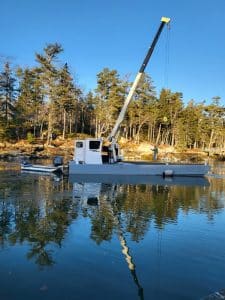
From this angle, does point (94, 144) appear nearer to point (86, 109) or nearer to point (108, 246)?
point (108, 246)

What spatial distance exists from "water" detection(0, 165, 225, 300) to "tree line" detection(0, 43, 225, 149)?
136 feet

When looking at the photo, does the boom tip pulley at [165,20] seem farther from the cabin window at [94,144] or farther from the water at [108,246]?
the water at [108,246]

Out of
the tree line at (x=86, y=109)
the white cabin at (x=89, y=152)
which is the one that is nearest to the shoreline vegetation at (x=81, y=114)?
the tree line at (x=86, y=109)

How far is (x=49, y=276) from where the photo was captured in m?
7.57

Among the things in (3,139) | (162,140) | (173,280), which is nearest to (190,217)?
(173,280)

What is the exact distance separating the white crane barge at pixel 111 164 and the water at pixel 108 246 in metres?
9.90

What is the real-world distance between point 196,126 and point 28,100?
40.8 meters

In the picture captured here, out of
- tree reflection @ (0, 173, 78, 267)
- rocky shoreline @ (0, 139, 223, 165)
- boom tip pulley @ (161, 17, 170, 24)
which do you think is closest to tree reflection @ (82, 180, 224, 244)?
tree reflection @ (0, 173, 78, 267)

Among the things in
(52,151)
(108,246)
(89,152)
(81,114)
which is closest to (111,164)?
(89,152)

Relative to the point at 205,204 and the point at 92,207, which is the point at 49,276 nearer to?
the point at 92,207

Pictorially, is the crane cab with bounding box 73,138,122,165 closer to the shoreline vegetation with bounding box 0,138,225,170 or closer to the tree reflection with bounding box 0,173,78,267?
the tree reflection with bounding box 0,173,78,267

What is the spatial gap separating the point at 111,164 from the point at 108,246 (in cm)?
1876

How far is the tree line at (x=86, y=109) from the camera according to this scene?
199 ft

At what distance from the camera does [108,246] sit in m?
9.80
